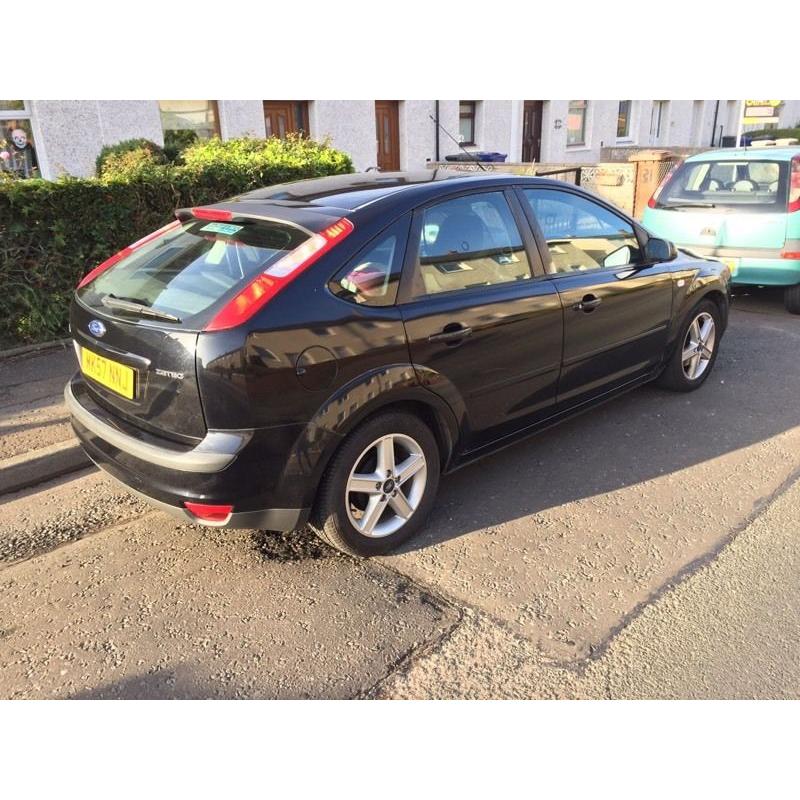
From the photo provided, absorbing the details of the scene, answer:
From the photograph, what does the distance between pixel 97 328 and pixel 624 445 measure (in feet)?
10.1

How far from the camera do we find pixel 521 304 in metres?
3.46

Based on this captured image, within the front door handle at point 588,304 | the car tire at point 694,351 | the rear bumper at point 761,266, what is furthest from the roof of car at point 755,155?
the front door handle at point 588,304

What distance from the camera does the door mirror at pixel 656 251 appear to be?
173 inches

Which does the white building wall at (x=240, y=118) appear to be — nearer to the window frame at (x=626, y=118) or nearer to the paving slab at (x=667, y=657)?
the paving slab at (x=667, y=657)

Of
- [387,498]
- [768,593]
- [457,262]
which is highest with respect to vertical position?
[457,262]

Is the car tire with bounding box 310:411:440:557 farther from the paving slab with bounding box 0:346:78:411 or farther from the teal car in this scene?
the teal car

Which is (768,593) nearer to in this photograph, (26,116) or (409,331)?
(409,331)

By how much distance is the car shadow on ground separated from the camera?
3594 millimetres

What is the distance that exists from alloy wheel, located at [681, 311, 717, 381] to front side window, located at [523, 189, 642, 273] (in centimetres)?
94

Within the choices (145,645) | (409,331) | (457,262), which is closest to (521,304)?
(457,262)

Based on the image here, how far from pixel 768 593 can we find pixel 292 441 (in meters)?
2.10

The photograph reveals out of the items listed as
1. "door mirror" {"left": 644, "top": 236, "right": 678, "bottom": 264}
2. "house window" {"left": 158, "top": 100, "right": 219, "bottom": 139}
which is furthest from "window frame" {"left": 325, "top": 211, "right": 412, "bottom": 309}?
"house window" {"left": 158, "top": 100, "right": 219, "bottom": 139}

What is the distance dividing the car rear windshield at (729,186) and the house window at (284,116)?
10133 mm
